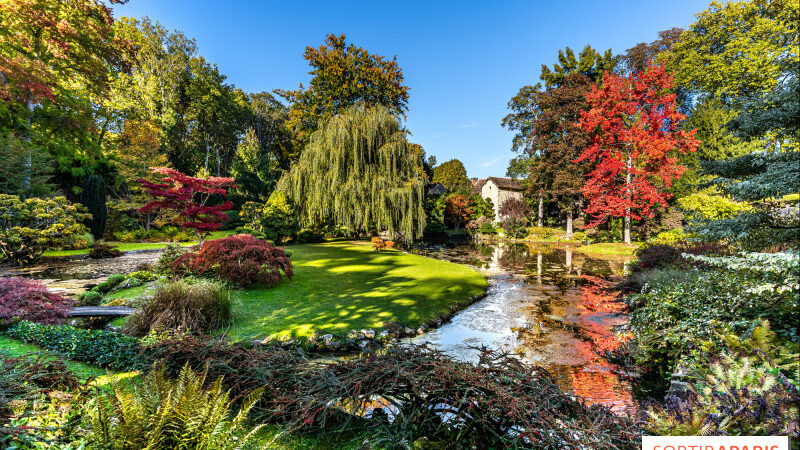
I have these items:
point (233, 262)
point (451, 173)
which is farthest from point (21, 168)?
point (451, 173)

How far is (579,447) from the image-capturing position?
62.0 inches

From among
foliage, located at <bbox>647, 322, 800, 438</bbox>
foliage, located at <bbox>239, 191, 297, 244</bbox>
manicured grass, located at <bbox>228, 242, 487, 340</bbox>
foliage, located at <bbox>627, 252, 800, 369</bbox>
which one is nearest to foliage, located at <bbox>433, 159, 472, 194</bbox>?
foliage, located at <bbox>239, 191, 297, 244</bbox>

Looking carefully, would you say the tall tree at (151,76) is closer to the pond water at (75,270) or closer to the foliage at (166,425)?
the pond water at (75,270)

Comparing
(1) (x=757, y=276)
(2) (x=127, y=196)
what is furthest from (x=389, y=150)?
(2) (x=127, y=196)

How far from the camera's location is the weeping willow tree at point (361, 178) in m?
13.6

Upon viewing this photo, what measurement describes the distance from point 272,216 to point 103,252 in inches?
261

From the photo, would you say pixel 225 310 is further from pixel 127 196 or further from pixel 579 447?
pixel 127 196

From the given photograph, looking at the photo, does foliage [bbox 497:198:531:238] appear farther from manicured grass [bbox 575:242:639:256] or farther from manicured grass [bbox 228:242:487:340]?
manicured grass [bbox 228:242:487:340]

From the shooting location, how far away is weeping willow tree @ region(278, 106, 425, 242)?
13.6 metres

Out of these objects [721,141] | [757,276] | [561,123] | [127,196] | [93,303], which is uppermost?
[561,123]

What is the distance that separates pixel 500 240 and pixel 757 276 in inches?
880

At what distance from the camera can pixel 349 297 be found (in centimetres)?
711

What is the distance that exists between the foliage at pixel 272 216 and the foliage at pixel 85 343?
1186 centimetres

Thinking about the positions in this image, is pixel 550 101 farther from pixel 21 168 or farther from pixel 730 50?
pixel 21 168
